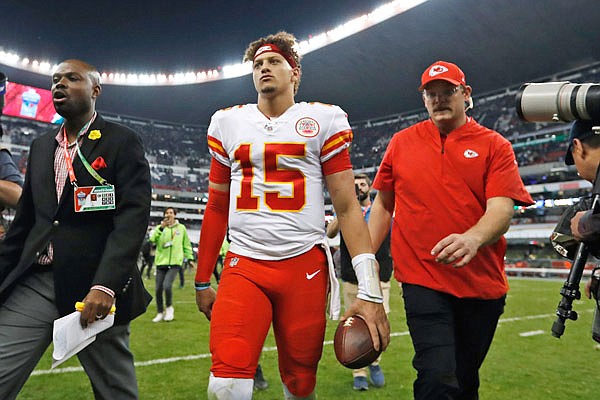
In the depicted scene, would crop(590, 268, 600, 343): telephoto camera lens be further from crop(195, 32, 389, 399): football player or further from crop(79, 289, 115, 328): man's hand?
crop(79, 289, 115, 328): man's hand

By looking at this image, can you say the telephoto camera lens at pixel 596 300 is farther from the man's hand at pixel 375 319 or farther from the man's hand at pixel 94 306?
the man's hand at pixel 94 306

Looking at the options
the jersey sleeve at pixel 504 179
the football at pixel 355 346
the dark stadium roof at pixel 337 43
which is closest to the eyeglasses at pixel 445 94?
the jersey sleeve at pixel 504 179

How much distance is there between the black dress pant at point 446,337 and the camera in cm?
247

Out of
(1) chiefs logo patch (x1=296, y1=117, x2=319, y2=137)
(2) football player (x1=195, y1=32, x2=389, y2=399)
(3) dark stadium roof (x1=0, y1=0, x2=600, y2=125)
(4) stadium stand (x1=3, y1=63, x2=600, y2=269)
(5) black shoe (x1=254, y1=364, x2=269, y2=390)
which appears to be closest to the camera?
(2) football player (x1=195, y1=32, x2=389, y2=399)

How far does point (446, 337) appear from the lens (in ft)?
8.58

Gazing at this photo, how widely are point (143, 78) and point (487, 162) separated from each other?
147 ft

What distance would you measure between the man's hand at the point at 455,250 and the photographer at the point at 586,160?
1.50 feet

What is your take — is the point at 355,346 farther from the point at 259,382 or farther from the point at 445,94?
the point at 259,382

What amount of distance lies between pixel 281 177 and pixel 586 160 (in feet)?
4.80

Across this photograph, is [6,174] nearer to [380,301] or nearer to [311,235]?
[311,235]

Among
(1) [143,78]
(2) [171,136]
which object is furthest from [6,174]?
(2) [171,136]

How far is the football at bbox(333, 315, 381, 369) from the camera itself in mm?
2156

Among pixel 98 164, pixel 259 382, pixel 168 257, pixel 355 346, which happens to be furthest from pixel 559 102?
pixel 168 257

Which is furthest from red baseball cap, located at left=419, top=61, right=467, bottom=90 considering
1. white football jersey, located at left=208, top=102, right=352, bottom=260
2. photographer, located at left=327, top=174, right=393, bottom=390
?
photographer, located at left=327, top=174, right=393, bottom=390
